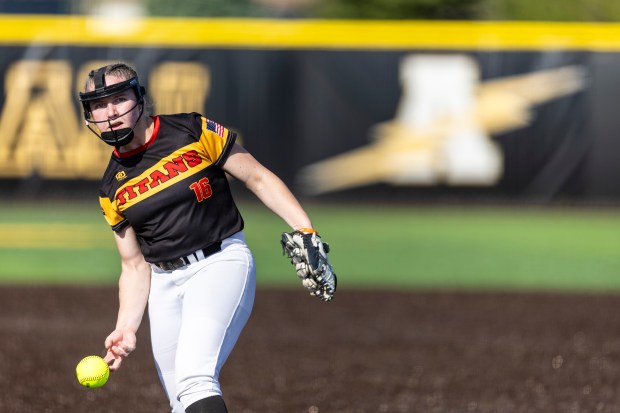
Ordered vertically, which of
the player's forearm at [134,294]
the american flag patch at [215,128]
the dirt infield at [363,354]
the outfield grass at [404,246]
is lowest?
the outfield grass at [404,246]

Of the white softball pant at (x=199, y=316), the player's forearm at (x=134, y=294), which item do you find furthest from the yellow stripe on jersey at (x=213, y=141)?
the player's forearm at (x=134, y=294)

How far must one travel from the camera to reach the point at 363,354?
863 cm

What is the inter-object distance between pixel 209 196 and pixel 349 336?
4.32 m

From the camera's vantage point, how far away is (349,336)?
9273mm

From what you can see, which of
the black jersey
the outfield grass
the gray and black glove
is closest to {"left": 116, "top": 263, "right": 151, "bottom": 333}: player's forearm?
the black jersey

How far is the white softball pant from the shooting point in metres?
4.89

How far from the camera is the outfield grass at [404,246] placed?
1208cm

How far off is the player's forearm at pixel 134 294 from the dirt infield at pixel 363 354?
1812 mm

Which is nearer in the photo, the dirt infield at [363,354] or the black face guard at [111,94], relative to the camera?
the black face guard at [111,94]

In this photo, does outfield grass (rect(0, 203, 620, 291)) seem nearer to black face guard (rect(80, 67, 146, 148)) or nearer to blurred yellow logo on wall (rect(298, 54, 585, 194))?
blurred yellow logo on wall (rect(298, 54, 585, 194))

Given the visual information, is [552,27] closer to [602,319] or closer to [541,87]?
[541,87]

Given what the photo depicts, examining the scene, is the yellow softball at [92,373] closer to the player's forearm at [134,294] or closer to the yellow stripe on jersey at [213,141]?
the player's forearm at [134,294]

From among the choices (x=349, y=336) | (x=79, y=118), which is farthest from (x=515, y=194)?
(x=349, y=336)

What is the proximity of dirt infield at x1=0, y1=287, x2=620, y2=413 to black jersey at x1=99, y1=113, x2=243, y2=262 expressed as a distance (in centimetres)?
213
